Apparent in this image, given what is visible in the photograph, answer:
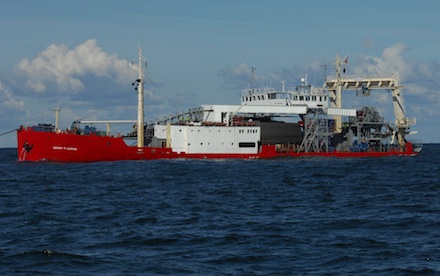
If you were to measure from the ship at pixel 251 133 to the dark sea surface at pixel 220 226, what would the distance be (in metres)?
23.5

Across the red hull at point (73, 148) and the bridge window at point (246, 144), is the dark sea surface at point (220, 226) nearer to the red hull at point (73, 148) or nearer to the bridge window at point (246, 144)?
the red hull at point (73, 148)

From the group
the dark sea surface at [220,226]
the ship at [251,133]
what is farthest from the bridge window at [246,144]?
the dark sea surface at [220,226]

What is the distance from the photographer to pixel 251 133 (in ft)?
278

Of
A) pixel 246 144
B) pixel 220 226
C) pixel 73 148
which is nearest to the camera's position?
pixel 220 226

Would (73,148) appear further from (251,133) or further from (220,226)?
(220,226)

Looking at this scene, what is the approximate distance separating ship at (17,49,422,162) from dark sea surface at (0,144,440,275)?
926 inches

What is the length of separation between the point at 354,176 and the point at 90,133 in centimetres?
3315

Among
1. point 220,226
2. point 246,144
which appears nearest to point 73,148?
point 246,144

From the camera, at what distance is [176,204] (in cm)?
3716

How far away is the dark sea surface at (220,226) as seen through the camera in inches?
867

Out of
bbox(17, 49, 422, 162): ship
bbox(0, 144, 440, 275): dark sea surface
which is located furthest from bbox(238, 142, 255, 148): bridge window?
bbox(0, 144, 440, 275): dark sea surface

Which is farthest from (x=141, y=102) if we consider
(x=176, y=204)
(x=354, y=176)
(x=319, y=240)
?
(x=319, y=240)

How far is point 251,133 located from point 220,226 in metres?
56.0

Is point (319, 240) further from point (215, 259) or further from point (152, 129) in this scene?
point (152, 129)
